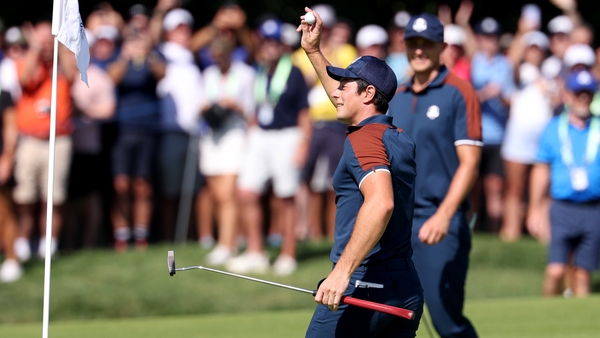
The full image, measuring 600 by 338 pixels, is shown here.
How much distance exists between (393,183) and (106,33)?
910 cm

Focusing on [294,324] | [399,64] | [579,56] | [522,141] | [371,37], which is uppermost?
[371,37]

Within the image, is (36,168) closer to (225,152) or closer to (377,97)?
(225,152)

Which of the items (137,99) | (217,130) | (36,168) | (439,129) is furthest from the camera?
(137,99)

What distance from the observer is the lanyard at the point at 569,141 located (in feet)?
36.7

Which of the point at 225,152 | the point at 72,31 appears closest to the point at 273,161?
the point at 225,152

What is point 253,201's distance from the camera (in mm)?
12570

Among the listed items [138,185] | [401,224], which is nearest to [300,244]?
[138,185]

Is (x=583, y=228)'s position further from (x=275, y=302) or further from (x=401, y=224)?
(x=401, y=224)

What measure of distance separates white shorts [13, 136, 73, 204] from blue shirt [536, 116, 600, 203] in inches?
234

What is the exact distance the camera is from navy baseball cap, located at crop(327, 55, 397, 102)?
17.7ft

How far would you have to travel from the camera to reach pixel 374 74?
5387 millimetres

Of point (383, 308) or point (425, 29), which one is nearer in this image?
point (383, 308)

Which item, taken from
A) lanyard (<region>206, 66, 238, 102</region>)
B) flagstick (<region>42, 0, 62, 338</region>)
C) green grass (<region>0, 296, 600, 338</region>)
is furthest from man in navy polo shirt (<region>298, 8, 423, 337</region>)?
lanyard (<region>206, 66, 238, 102</region>)

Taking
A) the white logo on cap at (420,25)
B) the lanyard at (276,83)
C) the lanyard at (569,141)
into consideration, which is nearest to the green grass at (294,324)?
the lanyard at (569,141)
